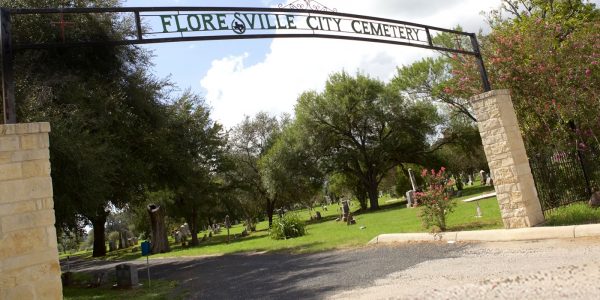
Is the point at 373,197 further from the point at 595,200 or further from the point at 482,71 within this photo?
the point at 482,71

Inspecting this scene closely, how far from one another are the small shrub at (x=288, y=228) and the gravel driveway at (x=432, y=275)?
27.2 feet

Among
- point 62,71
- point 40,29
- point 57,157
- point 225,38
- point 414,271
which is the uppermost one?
point 40,29

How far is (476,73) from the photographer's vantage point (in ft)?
50.2

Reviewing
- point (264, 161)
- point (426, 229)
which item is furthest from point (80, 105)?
point (264, 161)

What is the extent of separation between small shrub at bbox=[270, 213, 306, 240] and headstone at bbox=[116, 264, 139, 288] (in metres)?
8.07

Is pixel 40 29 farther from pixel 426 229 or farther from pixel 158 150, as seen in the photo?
pixel 426 229

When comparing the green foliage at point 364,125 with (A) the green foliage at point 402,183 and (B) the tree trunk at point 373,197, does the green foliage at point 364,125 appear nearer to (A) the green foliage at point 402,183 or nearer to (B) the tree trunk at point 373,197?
(B) the tree trunk at point 373,197

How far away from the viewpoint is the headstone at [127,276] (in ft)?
43.2

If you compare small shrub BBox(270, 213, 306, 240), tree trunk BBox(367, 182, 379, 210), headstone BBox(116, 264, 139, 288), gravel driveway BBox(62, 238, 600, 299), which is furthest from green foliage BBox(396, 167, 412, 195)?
headstone BBox(116, 264, 139, 288)

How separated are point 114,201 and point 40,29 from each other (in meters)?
8.21

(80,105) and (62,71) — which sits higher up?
(62,71)

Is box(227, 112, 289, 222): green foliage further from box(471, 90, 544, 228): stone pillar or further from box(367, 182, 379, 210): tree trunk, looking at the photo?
box(471, 90, 544, 228): stone pillar

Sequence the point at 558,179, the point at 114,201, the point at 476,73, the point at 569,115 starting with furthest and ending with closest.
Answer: the point at 114,201
the point at 476,73
the point at 569,115
the point at 558,179

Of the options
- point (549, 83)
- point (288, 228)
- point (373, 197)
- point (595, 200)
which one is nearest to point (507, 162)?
point (595, 200)
